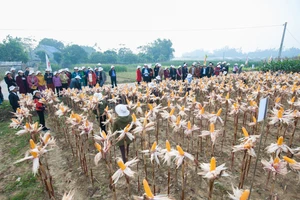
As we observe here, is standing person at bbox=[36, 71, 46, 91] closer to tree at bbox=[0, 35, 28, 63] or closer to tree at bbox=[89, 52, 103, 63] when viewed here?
tree at bbox=[0, 35, 28, 63]

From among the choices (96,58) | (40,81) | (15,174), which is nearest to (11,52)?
(96,58)

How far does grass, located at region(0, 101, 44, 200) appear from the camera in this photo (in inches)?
161

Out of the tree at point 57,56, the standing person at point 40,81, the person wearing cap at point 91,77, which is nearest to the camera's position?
the standing person at point 40,81

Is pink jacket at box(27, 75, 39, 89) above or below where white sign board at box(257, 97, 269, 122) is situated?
below

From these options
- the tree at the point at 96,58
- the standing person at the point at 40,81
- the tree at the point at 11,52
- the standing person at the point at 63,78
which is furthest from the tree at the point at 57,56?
the standing person at the point at 40,81

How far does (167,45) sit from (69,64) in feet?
143

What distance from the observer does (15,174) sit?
481 cm

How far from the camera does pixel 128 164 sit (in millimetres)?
2633

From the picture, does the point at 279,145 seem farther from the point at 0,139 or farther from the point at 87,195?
the point at 0,139

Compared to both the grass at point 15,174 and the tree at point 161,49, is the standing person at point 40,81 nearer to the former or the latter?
the grass at point 15,174

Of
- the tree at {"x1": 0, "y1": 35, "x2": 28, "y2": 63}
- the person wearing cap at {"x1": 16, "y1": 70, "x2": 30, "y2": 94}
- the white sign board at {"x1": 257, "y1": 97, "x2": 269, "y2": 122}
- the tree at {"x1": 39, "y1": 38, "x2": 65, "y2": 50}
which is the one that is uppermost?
the tree at {"x1": 39, "y1": 38, "x2": 65, "y2": 50}

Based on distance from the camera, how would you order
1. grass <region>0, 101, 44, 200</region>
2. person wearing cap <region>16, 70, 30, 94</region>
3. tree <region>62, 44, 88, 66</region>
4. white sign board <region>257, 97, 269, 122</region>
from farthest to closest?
tree <region>62, 44, 88, 66</region> < person wearing cap <region>16, 70, 30, 94</region> < grass <region>0, 101, 44, 200</region> < white sign board <region>257, 97, 269, 122</region>

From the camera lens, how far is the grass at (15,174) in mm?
4084

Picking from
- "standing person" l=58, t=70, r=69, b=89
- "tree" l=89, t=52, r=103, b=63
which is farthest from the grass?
"tree" l=89, t=52, r=103, b=63
